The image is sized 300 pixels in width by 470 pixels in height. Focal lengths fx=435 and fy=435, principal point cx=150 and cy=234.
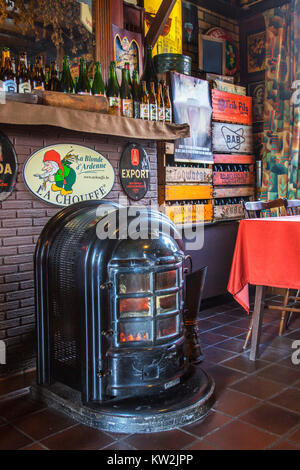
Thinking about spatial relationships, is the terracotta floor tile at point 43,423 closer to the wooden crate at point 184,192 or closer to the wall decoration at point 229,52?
the wooden crate at point 184,192

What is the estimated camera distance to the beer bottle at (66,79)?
3145 millimetres

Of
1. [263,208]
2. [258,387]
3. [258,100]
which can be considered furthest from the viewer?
[258,100]

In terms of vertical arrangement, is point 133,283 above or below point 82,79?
below

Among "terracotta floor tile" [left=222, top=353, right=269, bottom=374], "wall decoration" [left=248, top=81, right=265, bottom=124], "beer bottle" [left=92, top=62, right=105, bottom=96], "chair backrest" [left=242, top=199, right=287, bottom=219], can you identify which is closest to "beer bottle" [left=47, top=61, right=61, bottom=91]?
"beer bottle" [left=92, top=62, right=105, bottom=96]

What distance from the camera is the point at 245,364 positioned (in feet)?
9.25

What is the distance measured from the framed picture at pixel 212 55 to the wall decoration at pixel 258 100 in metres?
0.47

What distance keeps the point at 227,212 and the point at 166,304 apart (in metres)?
2.55

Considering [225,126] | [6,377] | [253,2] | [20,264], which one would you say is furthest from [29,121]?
[253,2]

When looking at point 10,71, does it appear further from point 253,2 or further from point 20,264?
point 253,2

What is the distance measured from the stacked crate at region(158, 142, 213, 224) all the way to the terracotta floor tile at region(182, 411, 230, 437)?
198 cm

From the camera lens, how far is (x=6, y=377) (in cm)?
261

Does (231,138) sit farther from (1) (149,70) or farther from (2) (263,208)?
(2) (263,208)

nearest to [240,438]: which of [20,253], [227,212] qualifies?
[20,253]

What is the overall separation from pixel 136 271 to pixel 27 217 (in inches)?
39.1
